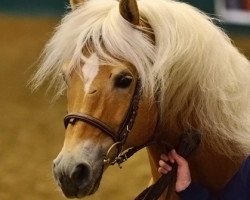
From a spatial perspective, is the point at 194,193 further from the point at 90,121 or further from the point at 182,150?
the point at 90,121

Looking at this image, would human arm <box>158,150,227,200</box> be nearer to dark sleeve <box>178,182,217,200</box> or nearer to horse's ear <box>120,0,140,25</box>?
dark sleeve <box>178,182,217,200</box>

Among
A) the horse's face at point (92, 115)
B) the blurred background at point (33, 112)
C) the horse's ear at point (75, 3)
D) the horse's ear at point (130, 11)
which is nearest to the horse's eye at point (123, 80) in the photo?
the horse's face at point (92, 115)

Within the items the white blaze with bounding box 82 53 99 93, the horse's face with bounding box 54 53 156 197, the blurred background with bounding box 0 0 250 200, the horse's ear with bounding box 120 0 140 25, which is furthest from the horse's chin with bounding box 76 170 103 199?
the blurred background with bounding box 0 0 250 200

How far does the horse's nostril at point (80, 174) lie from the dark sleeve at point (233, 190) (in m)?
0.23

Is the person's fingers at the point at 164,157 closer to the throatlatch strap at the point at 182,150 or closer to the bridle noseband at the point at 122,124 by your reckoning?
the throatlatch strap at the point at 182,150

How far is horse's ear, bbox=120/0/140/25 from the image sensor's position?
5.93 ft

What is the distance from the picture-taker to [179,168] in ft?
6.11

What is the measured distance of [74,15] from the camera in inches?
74.2

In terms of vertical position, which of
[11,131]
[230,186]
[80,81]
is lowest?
[11,131]

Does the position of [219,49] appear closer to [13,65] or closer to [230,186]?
[230,186]

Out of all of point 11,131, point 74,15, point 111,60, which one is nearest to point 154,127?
point 111,60

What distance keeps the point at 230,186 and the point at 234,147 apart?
0.11 metres

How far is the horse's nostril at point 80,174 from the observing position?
1702 mm

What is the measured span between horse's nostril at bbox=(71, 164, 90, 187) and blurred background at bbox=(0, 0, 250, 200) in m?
1.55
